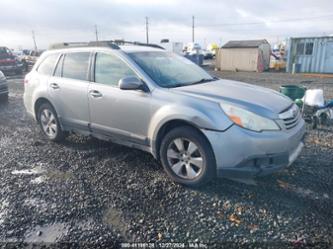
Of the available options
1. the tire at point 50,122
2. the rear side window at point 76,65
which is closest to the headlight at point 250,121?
the rear side window at point 76,65

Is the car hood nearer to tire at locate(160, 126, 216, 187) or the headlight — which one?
the headlight

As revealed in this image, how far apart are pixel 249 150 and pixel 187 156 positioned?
784mm

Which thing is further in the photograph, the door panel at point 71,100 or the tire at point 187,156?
the door panel at point 71,100

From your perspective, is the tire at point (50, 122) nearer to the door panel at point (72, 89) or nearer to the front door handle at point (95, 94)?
the door panel at point (72, 89)

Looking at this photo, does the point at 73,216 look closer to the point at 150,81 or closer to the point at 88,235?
the point at 88,235

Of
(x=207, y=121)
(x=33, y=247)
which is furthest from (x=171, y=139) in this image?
(x=33, y=247)

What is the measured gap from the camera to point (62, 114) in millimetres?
4875

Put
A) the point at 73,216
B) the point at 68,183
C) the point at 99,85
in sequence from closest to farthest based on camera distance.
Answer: the point at 73,216
the point at 68,183
the point at 99,85

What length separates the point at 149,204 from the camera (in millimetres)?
3232

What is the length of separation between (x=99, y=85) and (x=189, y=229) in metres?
2.50

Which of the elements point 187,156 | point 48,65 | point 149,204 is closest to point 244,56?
point 48,65

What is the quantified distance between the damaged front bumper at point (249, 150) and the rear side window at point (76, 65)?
239cm

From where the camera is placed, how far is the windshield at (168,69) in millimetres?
3852

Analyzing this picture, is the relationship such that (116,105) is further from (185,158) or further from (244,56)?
(244,56)
